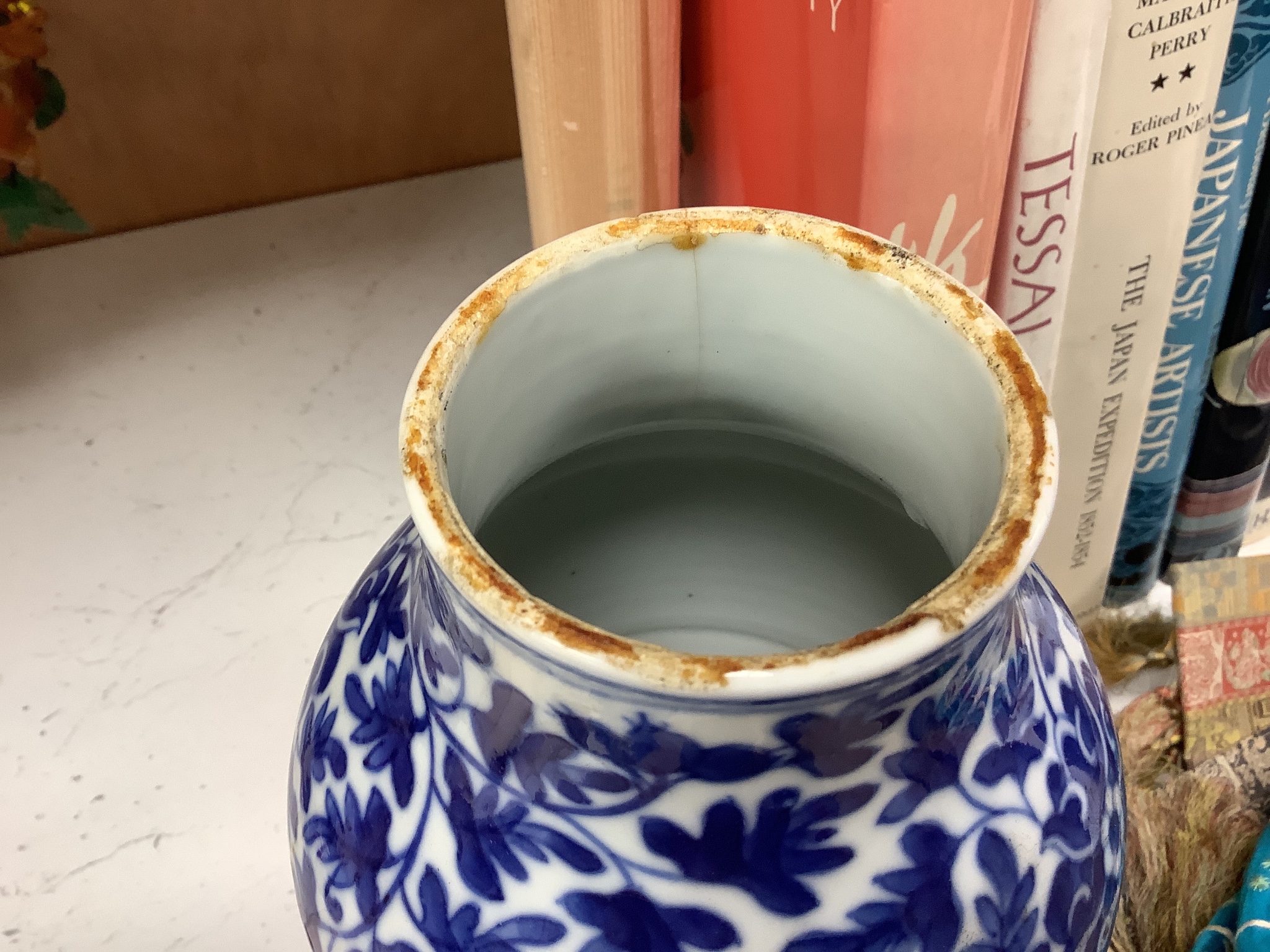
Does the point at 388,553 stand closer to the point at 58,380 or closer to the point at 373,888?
the point at 373,888

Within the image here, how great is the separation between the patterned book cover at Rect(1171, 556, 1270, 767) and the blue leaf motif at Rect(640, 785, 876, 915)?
36 centimetres

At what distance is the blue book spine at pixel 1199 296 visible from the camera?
0.43 meters

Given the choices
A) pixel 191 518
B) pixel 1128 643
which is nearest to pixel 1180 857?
pixel 1128 643

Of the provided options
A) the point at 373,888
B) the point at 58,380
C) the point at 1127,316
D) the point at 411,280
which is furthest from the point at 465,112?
the point at 373,888

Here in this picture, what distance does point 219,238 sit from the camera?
76 centimetres

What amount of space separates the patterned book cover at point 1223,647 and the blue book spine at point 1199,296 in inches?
2.2

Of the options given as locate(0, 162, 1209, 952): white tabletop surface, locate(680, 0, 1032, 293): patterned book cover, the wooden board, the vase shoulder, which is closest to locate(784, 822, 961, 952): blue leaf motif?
the vase shoulder

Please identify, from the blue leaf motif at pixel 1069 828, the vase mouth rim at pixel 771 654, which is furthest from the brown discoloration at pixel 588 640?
the blue leaf motif at pixel 1069 828

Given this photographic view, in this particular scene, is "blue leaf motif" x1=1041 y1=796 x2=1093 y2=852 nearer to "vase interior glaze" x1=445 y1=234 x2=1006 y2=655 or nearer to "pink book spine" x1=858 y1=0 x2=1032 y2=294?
"vase interior glaze" x1=445 y1=234 x2=1006 y2=655

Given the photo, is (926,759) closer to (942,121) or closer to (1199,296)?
(942,121)

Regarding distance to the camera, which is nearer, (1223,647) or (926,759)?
(926,759)

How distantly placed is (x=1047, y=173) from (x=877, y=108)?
0.09 m

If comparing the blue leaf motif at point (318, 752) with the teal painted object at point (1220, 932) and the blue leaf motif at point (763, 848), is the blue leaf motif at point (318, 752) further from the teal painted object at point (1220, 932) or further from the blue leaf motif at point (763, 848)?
the teal painted object at point (1220, 932)

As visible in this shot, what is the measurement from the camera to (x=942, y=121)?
1.23 feet
